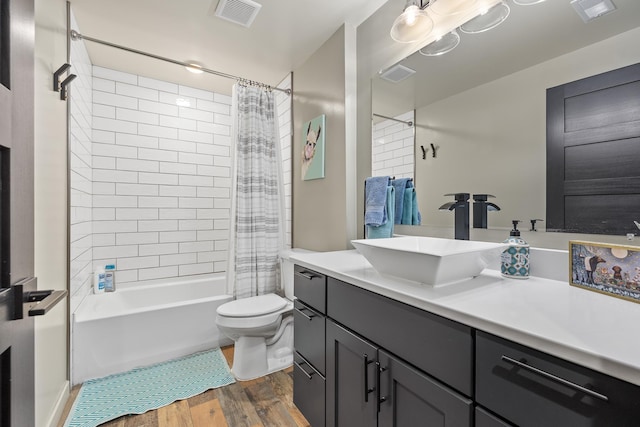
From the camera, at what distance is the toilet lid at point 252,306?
189cm

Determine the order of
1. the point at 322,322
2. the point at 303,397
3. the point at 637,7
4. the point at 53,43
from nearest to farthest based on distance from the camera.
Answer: the point at 637,7, the point at 322,322, the point at 303,397, the point at 53,43

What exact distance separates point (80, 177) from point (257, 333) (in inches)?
68.0

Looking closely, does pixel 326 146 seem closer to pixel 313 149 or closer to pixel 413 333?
pixel 313 149

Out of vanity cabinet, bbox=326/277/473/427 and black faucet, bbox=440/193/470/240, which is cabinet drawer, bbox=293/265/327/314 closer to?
vanity cabinet, bbox=326/277/473/427

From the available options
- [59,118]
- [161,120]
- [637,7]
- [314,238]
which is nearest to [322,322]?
[314,238]

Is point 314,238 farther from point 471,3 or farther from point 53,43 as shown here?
point 53,43

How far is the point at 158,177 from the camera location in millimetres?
2785

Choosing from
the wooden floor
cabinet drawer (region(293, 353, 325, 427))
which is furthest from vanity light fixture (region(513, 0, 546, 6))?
the wooden floor

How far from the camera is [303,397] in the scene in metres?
1.44

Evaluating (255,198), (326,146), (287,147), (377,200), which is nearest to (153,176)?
(255,198)

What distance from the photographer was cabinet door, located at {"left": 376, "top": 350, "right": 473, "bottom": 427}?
73cm

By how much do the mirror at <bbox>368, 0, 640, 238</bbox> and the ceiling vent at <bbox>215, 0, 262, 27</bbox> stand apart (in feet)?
2.86

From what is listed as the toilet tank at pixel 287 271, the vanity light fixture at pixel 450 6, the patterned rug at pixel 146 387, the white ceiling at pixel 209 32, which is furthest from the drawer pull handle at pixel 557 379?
the white ceiling at pixel 209 32

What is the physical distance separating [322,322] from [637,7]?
5.10 feet
